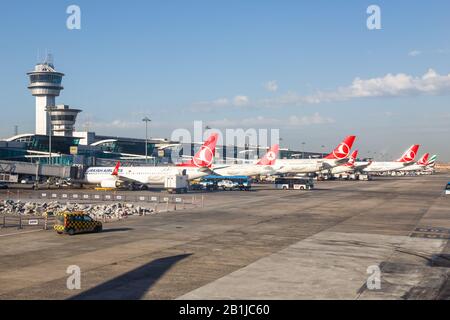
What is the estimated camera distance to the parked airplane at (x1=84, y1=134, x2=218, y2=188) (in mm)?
84688

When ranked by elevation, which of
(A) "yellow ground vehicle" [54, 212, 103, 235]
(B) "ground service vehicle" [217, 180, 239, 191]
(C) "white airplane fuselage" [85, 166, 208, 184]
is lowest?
(A) "yellow ground vehicle" [54, 212, 103, 235]

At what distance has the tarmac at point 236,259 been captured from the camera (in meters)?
19.8

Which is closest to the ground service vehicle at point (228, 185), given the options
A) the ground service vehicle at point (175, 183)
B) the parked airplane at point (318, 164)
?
the ground service vehicle at point (175, 183)

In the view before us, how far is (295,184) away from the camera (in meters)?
94.6

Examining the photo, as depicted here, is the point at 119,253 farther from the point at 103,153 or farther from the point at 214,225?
the point at 103,153

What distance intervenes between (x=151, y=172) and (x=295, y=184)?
2836 centimetres

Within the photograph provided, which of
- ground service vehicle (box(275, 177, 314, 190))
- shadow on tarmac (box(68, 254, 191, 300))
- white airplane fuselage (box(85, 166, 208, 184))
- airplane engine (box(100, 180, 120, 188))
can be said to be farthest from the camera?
ground service vehicle (box(275, 177, 314, 190))

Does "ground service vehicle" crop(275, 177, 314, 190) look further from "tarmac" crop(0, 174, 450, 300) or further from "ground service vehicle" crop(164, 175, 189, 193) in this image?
"tarmac" crop(0, 174, 450, 300)

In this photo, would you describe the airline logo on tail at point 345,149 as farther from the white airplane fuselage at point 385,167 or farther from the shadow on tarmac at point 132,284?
the shadow on tarmac at point 132,284

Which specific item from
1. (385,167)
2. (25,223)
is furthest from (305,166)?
(25,223)

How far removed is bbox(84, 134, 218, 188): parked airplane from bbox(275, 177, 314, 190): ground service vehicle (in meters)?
17.8

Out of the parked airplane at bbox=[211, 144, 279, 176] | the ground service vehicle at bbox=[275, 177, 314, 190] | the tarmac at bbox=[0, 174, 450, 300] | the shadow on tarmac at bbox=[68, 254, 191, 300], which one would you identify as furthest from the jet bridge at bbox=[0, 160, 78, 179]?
the shadow on tarmac at bbox=[68, 254, 191, 300]
